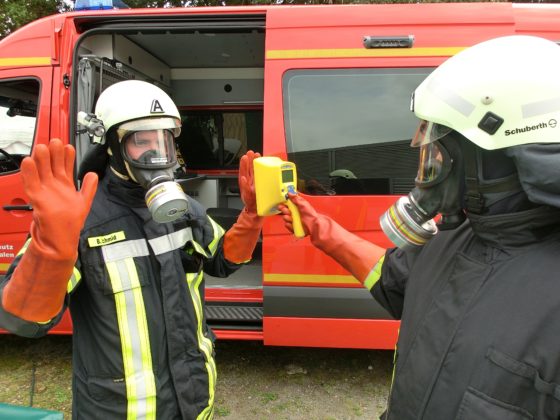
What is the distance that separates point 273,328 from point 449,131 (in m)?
2.06

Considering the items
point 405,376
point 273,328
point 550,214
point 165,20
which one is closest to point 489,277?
point 550,214

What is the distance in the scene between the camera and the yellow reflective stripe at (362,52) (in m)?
2.56

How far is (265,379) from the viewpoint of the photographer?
3.14 metres

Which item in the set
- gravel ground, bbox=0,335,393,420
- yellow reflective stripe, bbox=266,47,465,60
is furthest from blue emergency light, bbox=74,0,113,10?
gravel ground, bbox=0,335,393,420

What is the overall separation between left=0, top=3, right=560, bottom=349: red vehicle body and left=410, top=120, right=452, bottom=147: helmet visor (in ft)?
4.99

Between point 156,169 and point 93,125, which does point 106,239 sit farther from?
point 93,125

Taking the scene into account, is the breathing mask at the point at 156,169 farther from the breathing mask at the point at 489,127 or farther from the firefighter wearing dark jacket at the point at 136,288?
the breathing mask at the point at 489,127

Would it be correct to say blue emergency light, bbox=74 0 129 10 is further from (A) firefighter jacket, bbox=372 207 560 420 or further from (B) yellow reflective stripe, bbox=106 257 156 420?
(A) firefighter jacket, bbox=372 207 560 420

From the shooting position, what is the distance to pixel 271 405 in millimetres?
2836

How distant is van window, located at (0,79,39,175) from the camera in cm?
290

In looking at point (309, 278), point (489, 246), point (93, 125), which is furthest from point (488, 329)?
point (309, 278)

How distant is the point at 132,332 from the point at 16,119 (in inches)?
92.6

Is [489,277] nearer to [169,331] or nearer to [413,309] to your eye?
[413,309]

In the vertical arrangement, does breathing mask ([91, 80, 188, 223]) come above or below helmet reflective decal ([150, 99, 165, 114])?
below
